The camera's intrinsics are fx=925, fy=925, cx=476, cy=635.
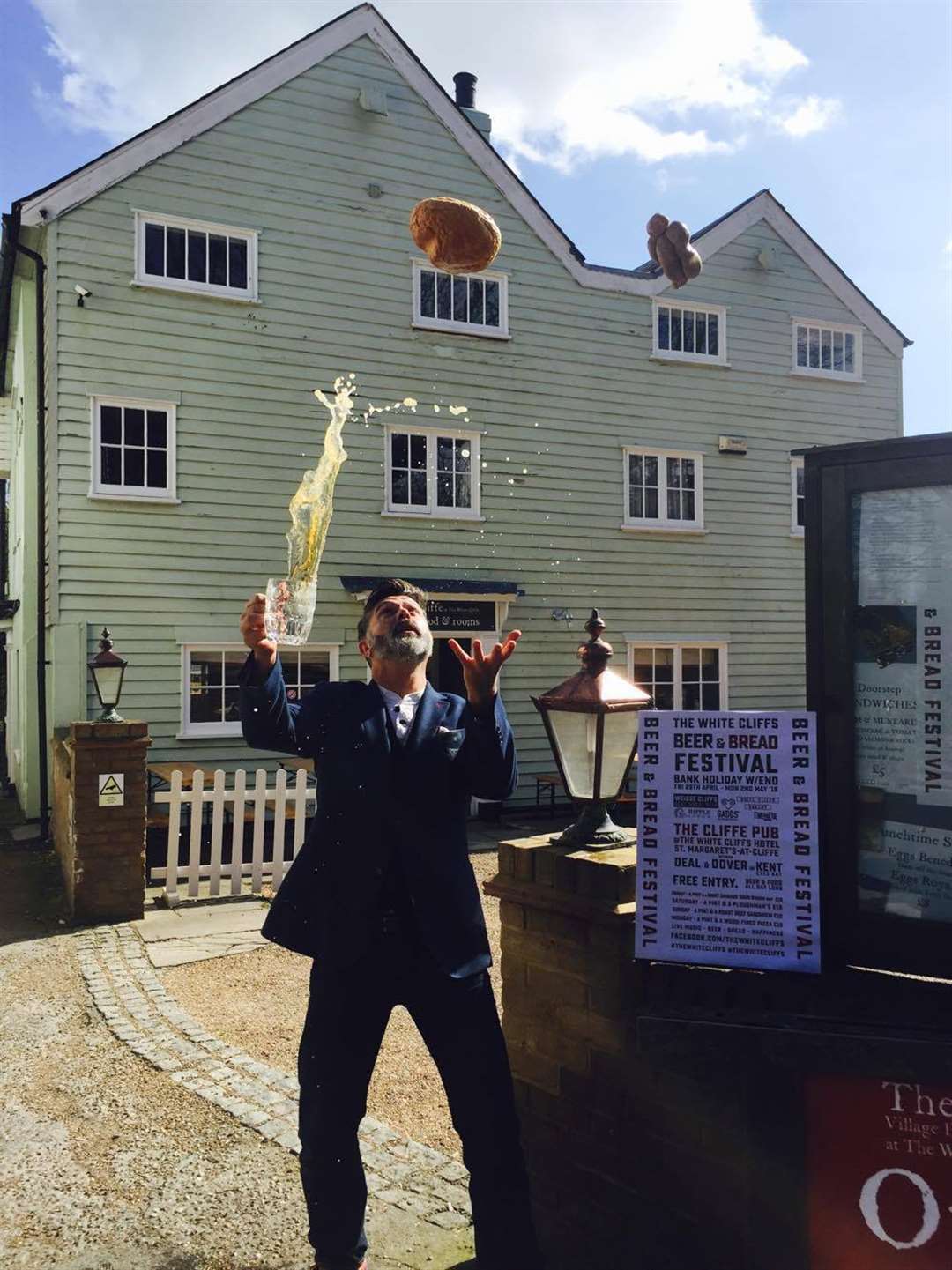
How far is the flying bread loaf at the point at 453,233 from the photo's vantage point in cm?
593

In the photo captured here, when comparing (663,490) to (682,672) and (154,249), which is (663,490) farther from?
(154,249)

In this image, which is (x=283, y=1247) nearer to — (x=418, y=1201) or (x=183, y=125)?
(x=418, y=1201)

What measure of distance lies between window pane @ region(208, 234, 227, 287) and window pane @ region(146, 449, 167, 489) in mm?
2357

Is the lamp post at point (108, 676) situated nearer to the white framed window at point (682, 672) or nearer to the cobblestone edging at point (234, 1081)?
the cobblestone edging at point (234, 1081)

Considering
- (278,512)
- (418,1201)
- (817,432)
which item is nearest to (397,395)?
(278,512)

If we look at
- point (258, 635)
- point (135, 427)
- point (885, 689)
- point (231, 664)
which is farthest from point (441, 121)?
point (885, 689)

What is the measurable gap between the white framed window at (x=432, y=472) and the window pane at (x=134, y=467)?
3.14 meters

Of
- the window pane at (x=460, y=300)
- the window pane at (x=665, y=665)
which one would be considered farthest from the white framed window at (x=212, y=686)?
the window pane at (x=665, y=665)

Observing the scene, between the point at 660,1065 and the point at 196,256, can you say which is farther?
the point at 196,256

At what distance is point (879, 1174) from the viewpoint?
2.15 m

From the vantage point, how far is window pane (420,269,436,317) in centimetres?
1310

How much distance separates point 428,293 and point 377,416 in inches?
79.2

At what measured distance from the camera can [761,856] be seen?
7.98ft

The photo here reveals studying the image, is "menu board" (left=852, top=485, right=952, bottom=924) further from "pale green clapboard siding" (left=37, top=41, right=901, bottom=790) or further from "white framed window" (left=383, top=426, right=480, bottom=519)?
"white framed window" (left=383, top=426, right=480, bottom=519)
